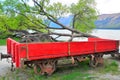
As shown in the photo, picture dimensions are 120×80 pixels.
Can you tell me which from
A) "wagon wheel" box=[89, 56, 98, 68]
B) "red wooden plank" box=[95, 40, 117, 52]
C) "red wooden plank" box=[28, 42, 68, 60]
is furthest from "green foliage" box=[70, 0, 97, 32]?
"red wooden plank" box=[28, 42, 68, 60]

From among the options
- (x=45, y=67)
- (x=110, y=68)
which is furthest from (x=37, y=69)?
(x=110, y=68)

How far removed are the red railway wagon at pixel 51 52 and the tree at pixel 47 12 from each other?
222 cm

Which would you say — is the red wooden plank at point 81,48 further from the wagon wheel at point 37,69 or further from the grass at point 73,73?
the wagon wheel at point 37,69

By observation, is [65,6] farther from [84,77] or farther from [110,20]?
[110,20]

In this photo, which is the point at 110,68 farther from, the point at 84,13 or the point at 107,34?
the point at 107,34

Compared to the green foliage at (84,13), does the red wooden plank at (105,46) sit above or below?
below

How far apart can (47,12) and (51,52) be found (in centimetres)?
530

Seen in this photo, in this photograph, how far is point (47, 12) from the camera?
13.3m

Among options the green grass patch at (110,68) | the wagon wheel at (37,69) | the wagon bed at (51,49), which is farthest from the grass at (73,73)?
the wagon bed at (51,49)

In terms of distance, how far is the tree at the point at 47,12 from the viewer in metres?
12.5

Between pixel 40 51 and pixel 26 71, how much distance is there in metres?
1.60

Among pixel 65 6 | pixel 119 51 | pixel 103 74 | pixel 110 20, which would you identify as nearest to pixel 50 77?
pixel 103 74

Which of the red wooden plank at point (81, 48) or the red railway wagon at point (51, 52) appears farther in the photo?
the red wooden plank at point (81, 48)

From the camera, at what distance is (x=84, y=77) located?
328 inches
